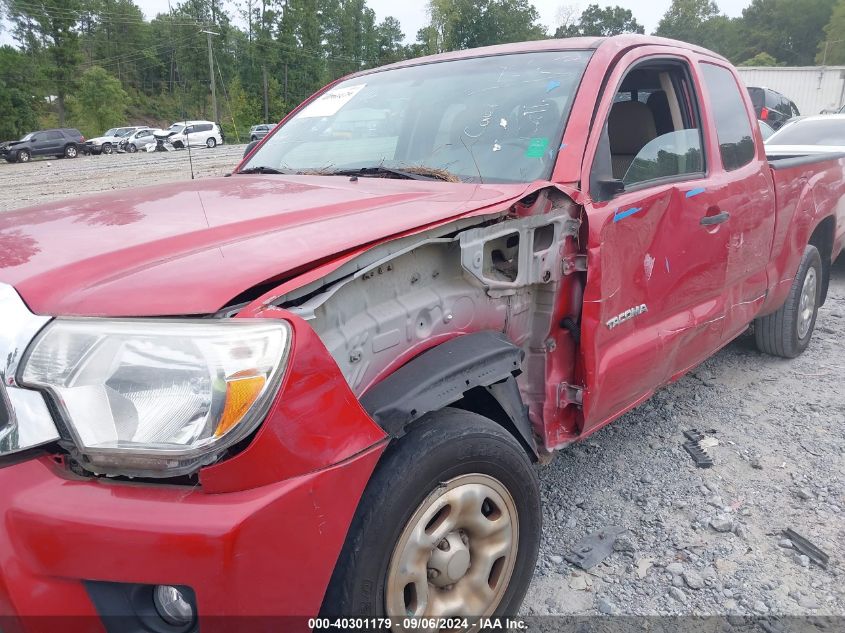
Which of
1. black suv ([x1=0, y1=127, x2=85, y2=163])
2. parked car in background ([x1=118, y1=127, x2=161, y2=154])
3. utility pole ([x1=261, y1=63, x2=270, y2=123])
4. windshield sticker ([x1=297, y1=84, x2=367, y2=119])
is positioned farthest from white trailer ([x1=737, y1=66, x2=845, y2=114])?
utility pole ([x1=261, y1=63, x2=270, y2=123])

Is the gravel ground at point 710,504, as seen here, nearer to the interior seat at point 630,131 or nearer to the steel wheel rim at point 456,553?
the steel wheel rim at point 456,553

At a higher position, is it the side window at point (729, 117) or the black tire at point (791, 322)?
the side window at point (729, 117)

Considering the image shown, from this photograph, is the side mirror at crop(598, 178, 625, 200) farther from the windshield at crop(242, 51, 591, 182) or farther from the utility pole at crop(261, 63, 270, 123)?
the utility pole at crop(261, 63, 270, 123)

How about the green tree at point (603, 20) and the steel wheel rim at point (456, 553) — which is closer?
the steel wheel rim at point (456, 553)

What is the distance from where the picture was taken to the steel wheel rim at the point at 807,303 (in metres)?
4.23

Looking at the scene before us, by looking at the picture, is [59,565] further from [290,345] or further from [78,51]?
[78,51]

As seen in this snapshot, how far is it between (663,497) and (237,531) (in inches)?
83.4

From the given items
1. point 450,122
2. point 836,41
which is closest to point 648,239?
point 450,122

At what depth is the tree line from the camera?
46.8 metres

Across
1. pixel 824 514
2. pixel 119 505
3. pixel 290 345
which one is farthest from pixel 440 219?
pixel 824 514

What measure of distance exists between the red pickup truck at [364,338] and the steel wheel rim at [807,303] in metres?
1.42

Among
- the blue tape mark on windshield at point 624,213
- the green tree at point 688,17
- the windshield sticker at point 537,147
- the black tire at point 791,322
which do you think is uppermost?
the green tree at point 688,17

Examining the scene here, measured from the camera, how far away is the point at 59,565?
4.25 feet


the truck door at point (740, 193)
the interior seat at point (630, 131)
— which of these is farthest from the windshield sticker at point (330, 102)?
the truck door at point (740, 193)
